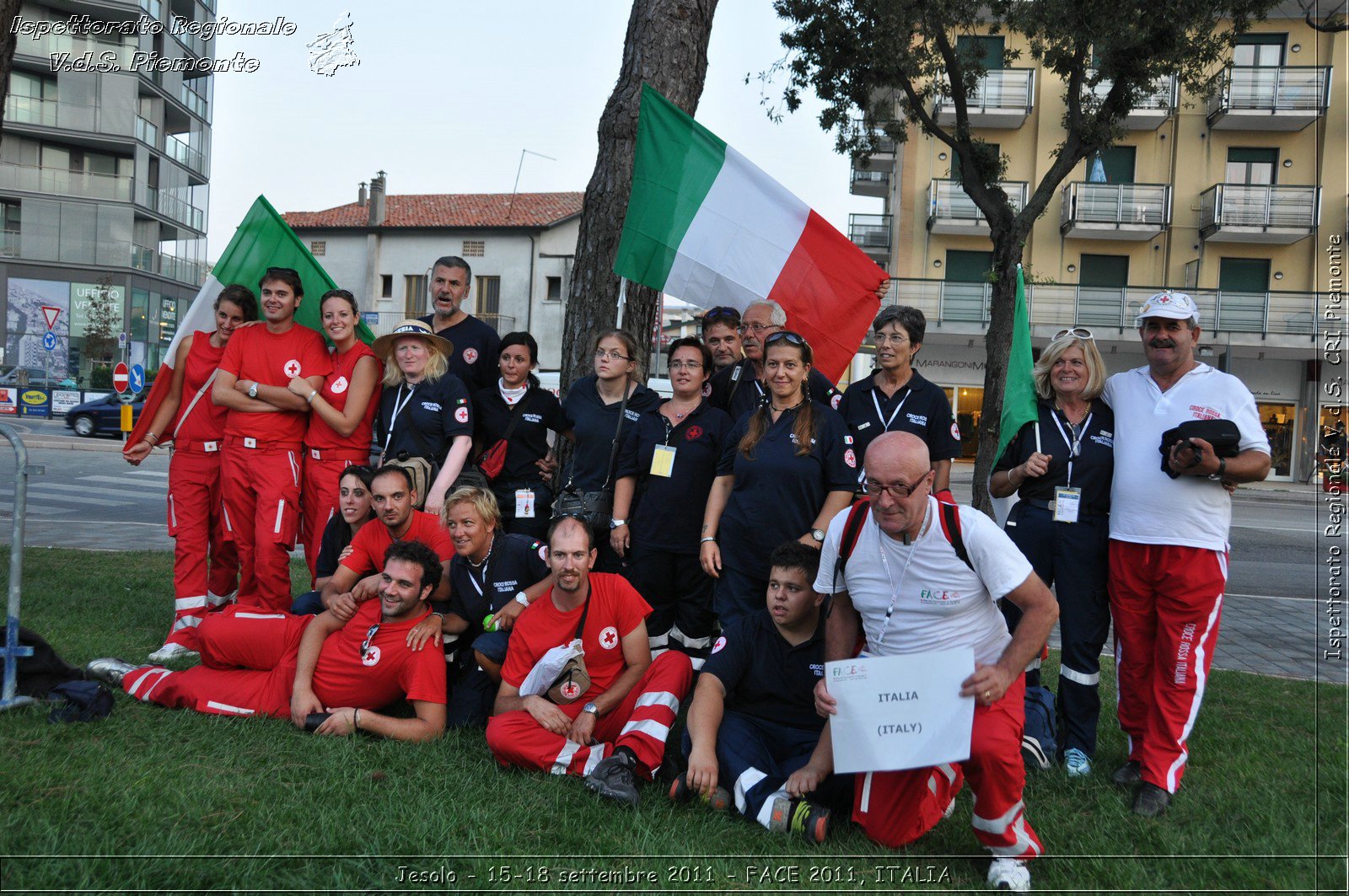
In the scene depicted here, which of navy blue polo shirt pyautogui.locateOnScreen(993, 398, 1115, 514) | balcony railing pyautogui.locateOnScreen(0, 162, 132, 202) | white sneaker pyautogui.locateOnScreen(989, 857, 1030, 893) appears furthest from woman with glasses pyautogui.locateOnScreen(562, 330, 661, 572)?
balcony railing pyautogui.locateOnScreen(0, 162, 132, 202)

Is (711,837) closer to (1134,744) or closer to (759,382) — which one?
(1134,744)

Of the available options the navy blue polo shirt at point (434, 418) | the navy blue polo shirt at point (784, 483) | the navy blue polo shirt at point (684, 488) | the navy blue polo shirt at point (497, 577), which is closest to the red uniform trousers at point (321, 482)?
the navy blue polo shirt at point (434, 418)

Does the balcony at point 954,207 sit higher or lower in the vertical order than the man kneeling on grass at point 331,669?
higher

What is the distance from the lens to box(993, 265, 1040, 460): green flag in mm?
4812

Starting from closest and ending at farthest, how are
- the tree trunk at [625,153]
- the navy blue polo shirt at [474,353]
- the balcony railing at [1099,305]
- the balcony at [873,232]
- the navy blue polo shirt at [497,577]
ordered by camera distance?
the navy blue polo shirt at [497,577]
the navy blue polo shirt at [474,353]
the tree trunk at [625,153]
the balcony railing at [1099,305]
the balcony at [873,232]

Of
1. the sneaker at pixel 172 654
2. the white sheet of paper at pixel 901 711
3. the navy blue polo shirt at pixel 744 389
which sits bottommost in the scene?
the sneaker at pixel 172 654

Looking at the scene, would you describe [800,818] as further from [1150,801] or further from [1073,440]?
[1073,440]

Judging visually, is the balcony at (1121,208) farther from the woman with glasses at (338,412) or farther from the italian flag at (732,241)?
the woman with glasses at (338,412)

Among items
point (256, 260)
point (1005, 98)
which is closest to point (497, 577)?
point (256, 260)

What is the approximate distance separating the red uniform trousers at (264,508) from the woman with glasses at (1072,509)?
4.02m

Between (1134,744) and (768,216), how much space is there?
3540 millimetres

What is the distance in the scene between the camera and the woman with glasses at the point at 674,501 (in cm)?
533

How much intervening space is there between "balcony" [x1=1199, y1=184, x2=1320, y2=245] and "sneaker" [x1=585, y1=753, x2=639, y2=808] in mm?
31938

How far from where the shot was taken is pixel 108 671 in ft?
17.4
